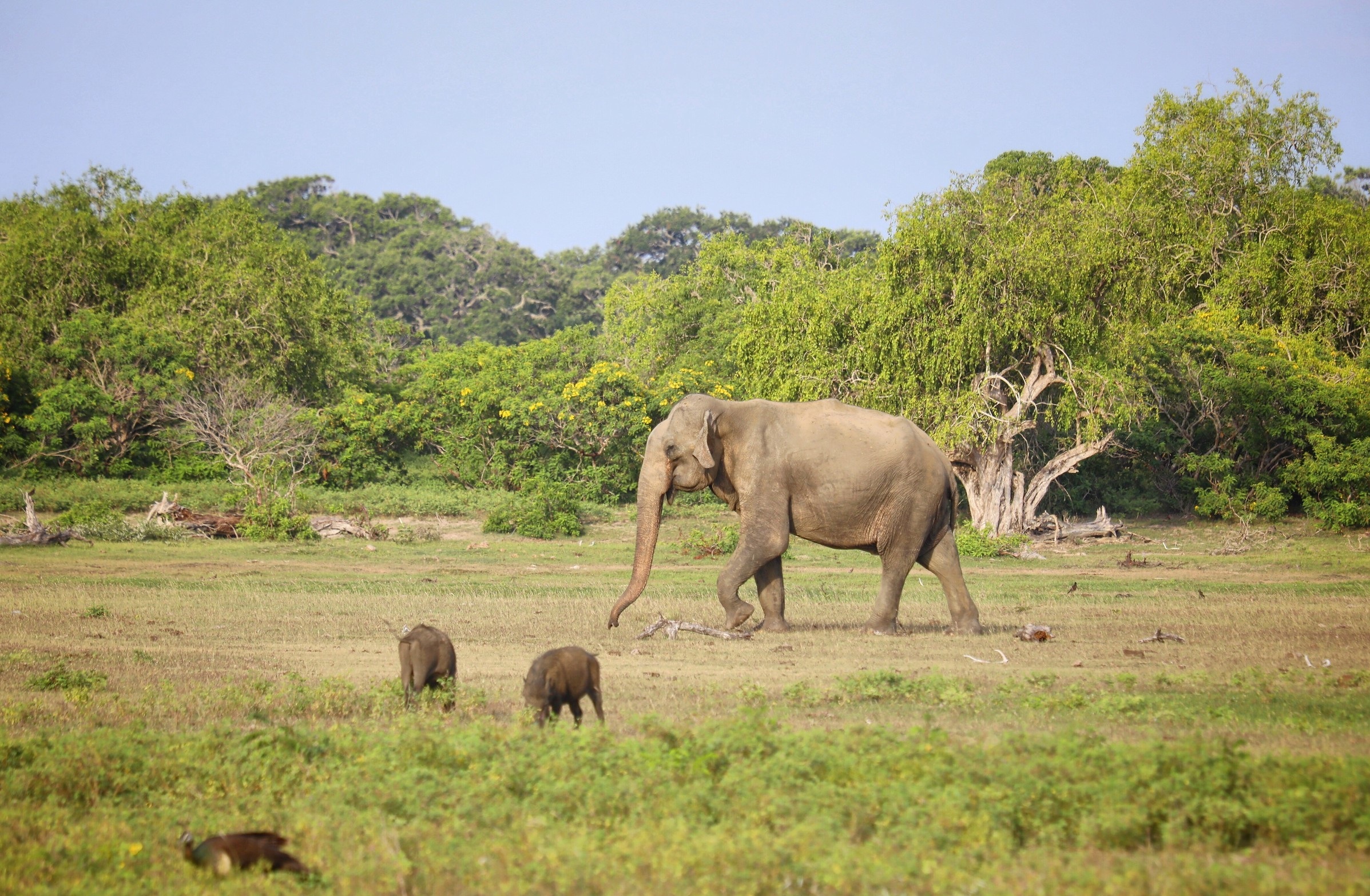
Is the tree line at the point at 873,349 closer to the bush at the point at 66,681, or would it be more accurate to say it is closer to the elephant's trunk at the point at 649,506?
the elephant's trunk at the point at 649,506

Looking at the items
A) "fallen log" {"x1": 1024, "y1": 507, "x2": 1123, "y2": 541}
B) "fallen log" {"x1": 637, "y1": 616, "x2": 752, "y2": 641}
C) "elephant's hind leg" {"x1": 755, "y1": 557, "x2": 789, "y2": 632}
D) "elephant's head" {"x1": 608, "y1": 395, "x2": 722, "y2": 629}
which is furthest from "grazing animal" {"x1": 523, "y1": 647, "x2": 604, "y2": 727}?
"fallen log" {"x1": 1024, "y1": 507, "x2": 1123, "y2": 541}

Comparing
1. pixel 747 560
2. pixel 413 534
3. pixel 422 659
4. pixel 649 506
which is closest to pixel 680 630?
pixel 747 560

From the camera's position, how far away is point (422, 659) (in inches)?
418

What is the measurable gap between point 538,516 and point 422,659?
67.1 ft

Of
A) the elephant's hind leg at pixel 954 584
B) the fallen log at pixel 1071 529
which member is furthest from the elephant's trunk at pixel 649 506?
the fallen log at pixel 1071 529

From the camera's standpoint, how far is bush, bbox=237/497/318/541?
2806 centimetres

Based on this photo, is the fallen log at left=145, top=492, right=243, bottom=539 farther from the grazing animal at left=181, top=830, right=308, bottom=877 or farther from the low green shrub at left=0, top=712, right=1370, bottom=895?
the grazing animal at left=181, top=830, right=308, bottom=877

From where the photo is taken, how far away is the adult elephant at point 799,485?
16234 millimetres

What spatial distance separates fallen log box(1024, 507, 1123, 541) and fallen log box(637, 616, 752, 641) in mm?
18087

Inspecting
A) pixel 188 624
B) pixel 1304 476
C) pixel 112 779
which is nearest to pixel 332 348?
pixel 188 624

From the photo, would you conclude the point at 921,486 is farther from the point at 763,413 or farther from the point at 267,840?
the point at 267,840

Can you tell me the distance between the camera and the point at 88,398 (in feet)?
115

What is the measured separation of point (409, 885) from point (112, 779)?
9.14ft

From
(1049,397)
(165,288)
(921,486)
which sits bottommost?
(921,486)
